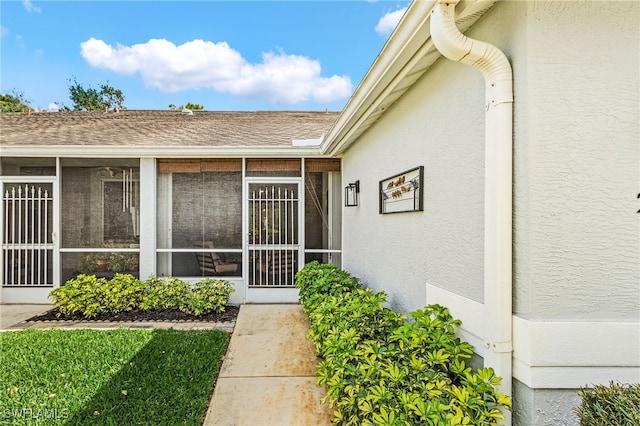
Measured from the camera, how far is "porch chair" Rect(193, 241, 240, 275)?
22.1ft

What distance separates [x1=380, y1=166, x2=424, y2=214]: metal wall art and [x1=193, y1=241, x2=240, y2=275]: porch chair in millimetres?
3754

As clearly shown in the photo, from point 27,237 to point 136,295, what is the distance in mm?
2606

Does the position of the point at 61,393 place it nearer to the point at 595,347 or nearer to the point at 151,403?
the point at 151,403

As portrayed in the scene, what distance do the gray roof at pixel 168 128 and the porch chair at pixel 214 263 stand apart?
2.09 m

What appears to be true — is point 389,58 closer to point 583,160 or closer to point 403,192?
point 403,192

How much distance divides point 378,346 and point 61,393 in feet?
9.94

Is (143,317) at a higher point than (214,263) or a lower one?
lower

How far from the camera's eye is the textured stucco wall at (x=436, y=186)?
2162mm

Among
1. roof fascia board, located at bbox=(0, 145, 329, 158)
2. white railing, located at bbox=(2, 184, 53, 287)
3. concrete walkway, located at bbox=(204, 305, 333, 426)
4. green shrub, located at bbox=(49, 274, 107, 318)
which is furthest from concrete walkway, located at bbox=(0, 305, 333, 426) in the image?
roof fascia board, located at bbox=(0, 145, 329, 158)

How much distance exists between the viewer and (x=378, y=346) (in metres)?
2.48

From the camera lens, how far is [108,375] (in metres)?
3.60

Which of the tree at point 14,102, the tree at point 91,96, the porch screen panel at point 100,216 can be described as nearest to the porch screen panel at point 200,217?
the porch screen panel at point 100,216

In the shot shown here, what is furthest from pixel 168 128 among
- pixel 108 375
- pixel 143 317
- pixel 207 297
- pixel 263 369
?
pixel 263 369

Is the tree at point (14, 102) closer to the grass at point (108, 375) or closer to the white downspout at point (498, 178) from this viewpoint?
the grass at point (108, 375)
